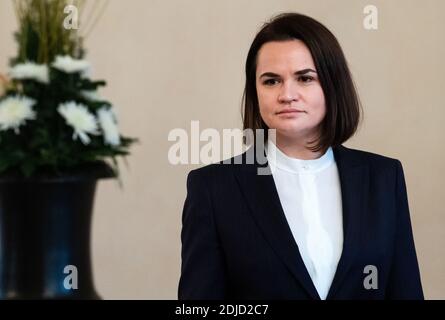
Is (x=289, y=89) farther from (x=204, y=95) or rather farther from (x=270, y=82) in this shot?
(x=204, y=95)

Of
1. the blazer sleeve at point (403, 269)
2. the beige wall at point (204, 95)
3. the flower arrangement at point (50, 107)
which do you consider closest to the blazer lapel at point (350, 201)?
the blazer sleeve at point (403, 269)

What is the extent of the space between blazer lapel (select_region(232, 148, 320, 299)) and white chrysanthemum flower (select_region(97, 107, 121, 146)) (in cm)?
72

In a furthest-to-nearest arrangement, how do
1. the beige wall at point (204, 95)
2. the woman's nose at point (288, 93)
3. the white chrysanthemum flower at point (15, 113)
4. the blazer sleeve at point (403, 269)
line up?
the beige wall at point (204, 95) < the blazer sleeve at point (403, 269) < the woman's nose at point (288, 93) < the white chrysanthemum flower at point (15, 113)

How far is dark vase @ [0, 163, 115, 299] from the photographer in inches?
20.7

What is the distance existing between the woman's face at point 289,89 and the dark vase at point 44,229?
70cm

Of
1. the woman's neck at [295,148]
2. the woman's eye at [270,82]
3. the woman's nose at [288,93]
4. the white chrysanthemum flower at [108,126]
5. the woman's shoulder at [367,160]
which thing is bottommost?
the woman's shoulder at [367,160]

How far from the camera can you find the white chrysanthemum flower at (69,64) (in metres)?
0.54

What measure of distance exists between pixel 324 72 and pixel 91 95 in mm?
801

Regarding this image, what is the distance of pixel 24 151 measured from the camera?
53cm

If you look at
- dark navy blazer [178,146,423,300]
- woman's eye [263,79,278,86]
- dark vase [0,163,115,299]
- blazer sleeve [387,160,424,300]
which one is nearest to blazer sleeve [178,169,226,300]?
dark navy blazer [178,146,423,300]

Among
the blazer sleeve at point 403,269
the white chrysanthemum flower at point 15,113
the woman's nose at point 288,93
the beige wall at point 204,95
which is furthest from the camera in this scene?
the beige wall at point 204,95

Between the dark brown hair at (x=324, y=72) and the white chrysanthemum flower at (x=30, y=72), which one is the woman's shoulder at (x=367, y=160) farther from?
the white chrysanthemum flower at (x=30, y=72)

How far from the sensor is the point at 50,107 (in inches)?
21.2

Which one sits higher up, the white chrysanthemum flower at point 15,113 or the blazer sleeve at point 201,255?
the white chrysanthemum flower at point 15,113
